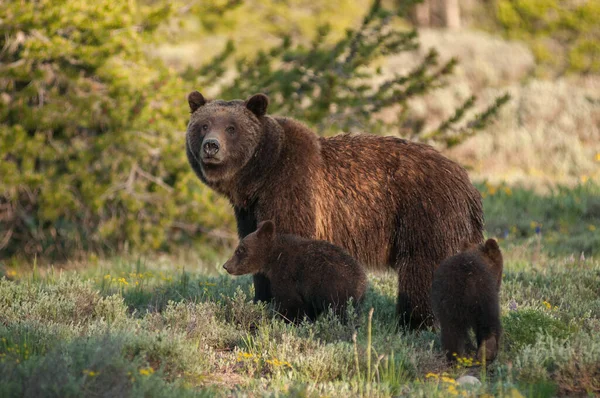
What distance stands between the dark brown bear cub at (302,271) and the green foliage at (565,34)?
22457 mm

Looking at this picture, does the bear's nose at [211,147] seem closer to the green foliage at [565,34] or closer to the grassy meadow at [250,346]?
the grassy meadow at [250,346]

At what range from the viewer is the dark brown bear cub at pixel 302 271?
20.0 ft

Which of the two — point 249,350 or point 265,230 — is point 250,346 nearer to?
point 249,350

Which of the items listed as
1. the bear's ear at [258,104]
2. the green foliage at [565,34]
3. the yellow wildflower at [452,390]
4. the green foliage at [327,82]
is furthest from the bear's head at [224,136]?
the green foliage at [565,34]

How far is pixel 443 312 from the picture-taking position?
17.9 feet

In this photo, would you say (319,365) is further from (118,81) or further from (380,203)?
A: (118,81)

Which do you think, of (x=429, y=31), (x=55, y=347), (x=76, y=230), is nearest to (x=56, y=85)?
(x=76, y=230)

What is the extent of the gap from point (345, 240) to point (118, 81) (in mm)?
5860

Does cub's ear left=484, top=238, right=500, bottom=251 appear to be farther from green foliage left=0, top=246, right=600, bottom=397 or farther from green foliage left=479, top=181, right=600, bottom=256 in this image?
green foliage left=479, top=181, right=600, bottom=256

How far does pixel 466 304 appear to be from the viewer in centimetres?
537

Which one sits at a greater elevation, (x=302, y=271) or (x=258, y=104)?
(x=258, y=104)

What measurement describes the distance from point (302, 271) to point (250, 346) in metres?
0.76

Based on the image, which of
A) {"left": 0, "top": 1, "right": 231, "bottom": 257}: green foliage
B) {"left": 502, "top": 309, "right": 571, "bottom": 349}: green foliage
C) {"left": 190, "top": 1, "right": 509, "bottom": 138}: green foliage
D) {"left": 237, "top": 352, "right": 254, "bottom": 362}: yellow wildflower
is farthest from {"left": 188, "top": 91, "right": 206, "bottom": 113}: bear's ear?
{"left": 190, "top": 1, "right": 509, "bottom": 138}: green foliage

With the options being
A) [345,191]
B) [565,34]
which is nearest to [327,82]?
[345,191]
